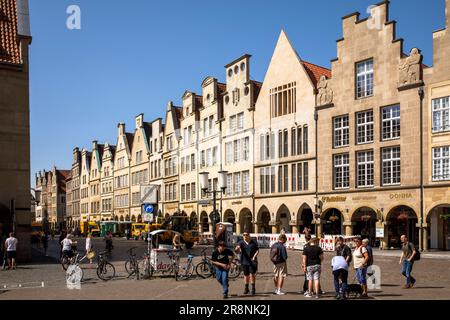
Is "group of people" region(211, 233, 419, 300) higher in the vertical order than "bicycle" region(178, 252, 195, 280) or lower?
higher

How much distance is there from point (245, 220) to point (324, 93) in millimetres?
16087

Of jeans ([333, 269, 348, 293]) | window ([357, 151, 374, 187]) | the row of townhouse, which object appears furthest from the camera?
window ([357, 151, 374, 187])

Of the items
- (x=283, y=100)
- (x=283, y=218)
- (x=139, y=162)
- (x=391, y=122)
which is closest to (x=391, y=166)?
(x=391, y=122)

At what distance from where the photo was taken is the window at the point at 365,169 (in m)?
40.8

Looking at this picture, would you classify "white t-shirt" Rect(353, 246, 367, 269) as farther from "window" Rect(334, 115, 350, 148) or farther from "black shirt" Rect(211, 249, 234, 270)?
"window" Rect(334, 115, 350, 148)

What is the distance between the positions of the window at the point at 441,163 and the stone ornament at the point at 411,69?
4.97 metres

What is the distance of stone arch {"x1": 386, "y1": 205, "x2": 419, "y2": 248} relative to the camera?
3903cm

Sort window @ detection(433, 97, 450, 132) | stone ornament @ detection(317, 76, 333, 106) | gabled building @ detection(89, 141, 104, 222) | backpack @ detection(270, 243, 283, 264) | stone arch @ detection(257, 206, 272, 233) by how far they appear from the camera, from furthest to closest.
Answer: gabled building @ detection(89, 141, 104, 222), stone arch @ detection(257, 206, 272, 233), stone ornament @ detection(317, 76, 333, 106), window @ detection(433, 97, 450, 132), backpack @ detection(270, 243, 283, 264)

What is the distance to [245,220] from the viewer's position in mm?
54438

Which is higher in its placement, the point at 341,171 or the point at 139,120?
the point at 139,120

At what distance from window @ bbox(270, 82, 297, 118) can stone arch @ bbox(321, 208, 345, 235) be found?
8.96m

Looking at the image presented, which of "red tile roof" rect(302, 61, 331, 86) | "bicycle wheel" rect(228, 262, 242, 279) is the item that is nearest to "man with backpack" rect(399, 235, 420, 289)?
"bicycle wheel" rect(228, 262, 242, 279)

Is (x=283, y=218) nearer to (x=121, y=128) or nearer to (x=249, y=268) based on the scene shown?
(x=249, y=268)
